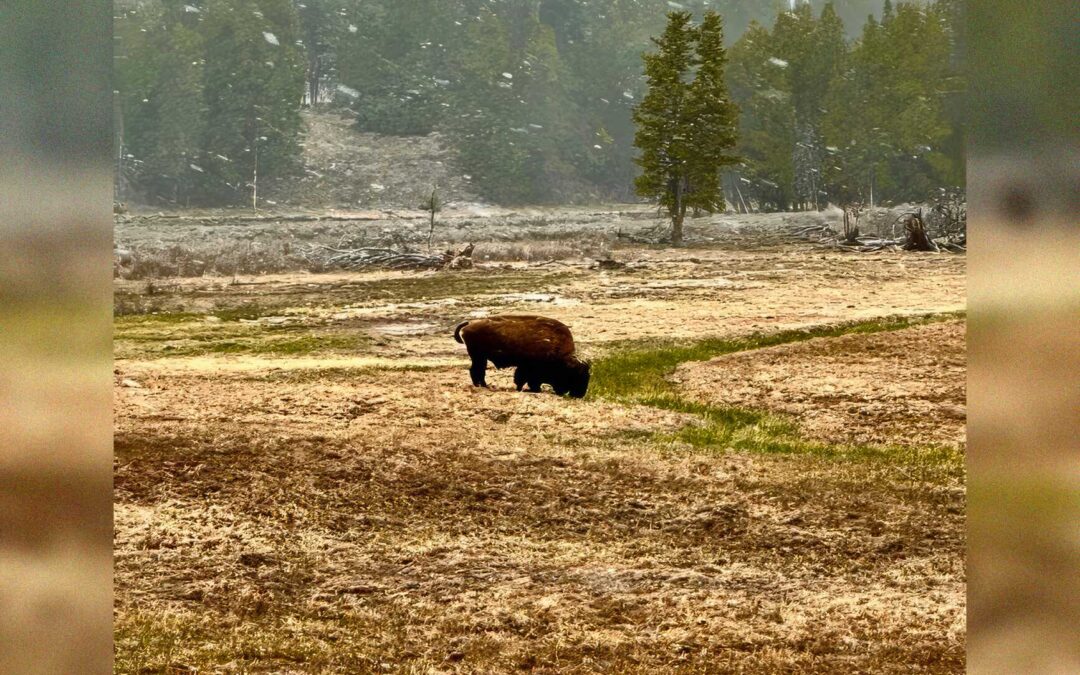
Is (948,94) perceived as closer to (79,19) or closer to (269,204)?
(269,204)

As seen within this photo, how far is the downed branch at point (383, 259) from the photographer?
411 centimetres

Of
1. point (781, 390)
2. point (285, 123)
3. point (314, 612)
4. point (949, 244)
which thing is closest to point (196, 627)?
point (314, 612)

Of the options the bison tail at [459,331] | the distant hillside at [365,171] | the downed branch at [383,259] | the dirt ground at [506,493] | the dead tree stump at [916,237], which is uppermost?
the distant hillside at [365,171]

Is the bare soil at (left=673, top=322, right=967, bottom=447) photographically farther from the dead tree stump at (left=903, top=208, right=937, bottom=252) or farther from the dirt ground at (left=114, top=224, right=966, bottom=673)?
the dead tree stump at (left=903, top=208, right=937, bottom=252)

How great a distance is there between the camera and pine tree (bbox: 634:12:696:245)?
410 cm

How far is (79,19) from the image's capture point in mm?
1831

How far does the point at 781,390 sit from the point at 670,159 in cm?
93

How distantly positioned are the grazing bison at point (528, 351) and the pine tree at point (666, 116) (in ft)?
2.03

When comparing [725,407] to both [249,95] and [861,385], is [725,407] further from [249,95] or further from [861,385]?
[249,95]

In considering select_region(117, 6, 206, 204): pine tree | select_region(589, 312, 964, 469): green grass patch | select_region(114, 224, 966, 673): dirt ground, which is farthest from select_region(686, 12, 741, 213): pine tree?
select_region(117, 6, 206, 204): pine tree

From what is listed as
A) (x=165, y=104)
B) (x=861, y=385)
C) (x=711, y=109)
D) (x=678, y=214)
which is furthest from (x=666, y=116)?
(x=165, y=104)

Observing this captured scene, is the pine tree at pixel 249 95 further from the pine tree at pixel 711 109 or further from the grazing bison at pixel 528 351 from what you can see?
the pine tree at pixel 711 109

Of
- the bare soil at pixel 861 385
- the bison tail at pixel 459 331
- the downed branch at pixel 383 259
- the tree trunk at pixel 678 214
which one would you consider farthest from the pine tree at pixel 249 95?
the bare soil at pixel 861 385

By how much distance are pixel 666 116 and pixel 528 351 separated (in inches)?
38.8
